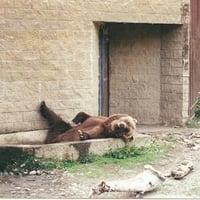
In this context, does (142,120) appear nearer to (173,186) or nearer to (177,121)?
(177,121)

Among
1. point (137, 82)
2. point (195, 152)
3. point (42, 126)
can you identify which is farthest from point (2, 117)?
point (137, 82)

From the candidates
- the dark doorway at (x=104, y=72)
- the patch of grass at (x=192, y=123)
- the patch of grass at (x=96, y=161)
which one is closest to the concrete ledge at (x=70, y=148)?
the patch of grass at (x=96, y=161)

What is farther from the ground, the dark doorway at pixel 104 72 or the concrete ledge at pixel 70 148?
the dark doorway at pixel 104 72

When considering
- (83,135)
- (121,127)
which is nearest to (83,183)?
(83,135)

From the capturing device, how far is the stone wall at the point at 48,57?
8.97 m

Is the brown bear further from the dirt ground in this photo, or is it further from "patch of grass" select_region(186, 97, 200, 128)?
"patch of grass" select_region(186, 97, 200, 128)

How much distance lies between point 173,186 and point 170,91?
15.5 ft

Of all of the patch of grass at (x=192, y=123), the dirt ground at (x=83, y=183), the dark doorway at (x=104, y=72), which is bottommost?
the dirt ground at (x=83, y=183)

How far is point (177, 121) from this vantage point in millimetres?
11688

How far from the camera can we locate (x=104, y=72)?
1162 centimetres

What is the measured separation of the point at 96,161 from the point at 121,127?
2.11 feet

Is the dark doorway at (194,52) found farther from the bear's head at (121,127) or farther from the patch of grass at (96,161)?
the bear's head at (121,127)

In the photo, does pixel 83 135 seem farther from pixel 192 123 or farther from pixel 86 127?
pixel 192 123

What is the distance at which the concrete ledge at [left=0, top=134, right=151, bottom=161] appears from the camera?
26.8ft
